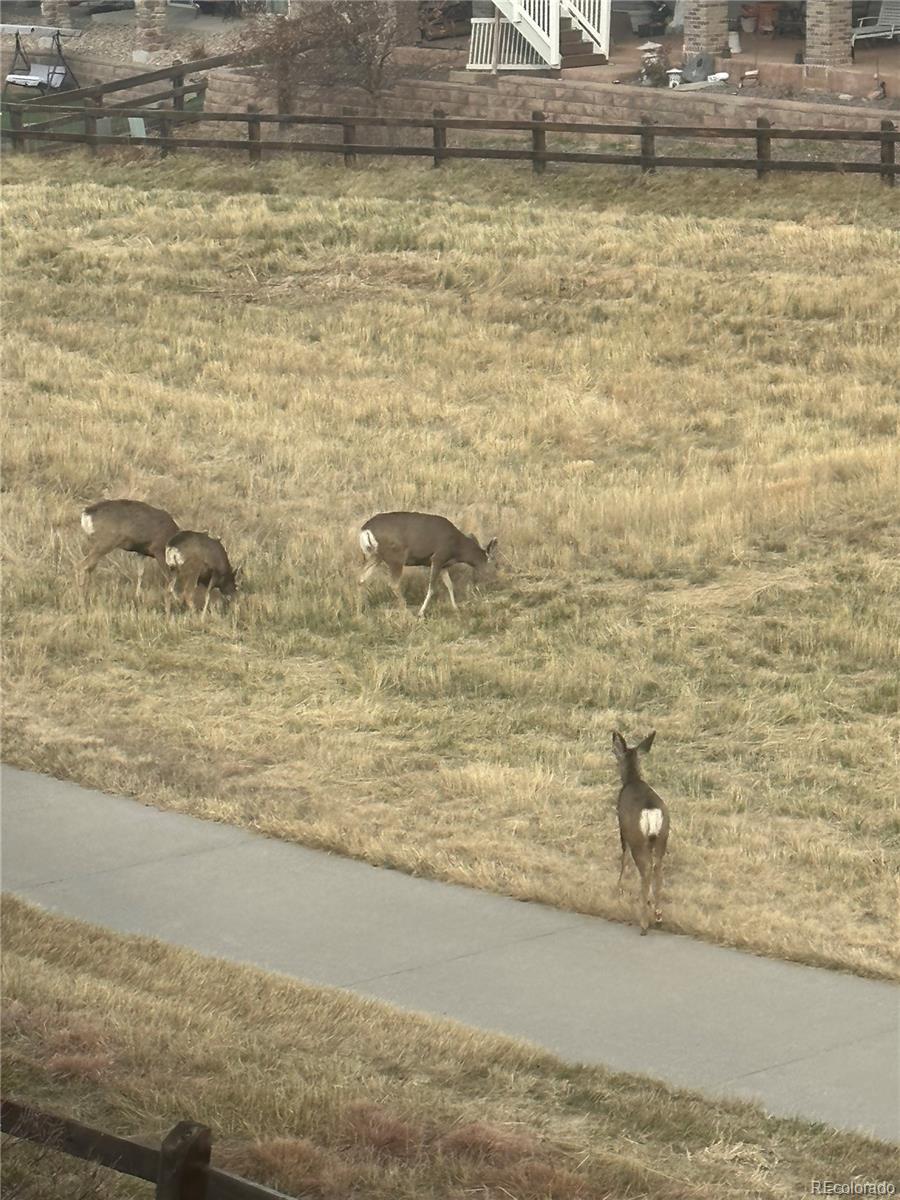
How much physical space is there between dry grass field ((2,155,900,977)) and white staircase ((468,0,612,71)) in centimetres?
428

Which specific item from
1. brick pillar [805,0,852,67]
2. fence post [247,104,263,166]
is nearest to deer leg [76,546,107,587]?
brick pillar [805,0,852,67]

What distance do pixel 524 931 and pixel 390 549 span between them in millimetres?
6872

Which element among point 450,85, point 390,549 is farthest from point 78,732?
point 450,85

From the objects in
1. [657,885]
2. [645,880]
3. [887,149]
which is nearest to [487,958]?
[645,880]

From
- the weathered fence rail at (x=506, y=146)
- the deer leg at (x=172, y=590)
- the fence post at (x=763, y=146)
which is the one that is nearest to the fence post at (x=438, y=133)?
the weathered fence rail at (x=506, y=146)

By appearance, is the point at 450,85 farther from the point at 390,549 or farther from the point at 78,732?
the point at 78,732

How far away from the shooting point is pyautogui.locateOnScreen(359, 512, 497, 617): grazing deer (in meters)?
16.4

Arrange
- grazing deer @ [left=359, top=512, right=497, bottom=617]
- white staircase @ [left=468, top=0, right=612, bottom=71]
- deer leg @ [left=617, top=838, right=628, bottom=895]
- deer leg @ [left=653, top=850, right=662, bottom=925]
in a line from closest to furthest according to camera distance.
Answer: deer leg @ [left=653, top=850, right=662, bottom=925] → deer leg @ [left=617, top=838, right=628, bottom=895] → grazing deer @ [left=359, top=512, right=497, bottom=617] → white staircase @ [left=468, top=0, right=612, bottom=71]

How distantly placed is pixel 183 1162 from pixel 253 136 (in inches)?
1317

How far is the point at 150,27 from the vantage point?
47062 millimetres

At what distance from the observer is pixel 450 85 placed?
122 ft

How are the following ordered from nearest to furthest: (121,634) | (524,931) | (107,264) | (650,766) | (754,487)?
(524,931) → (650,766) → (121,634) → (754,487) → (107,264)

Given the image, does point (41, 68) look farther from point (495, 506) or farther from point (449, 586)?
point (449, 586)

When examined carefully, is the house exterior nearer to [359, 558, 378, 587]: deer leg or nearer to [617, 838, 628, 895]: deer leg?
[359, 558, 378, 587]: deer leg
